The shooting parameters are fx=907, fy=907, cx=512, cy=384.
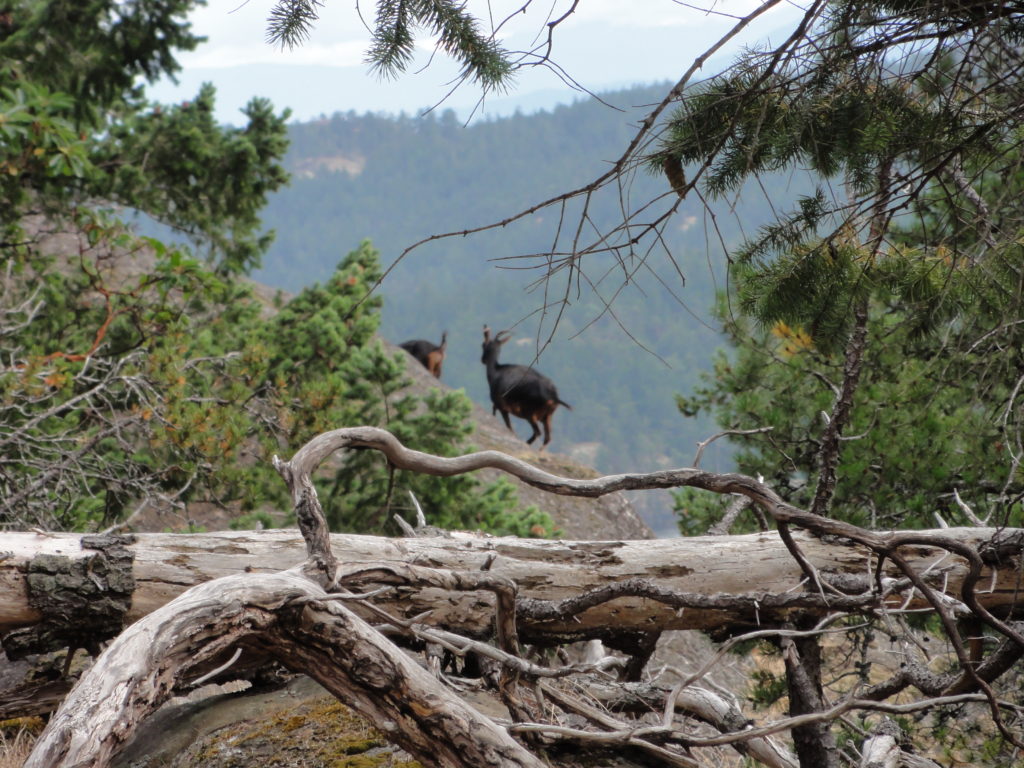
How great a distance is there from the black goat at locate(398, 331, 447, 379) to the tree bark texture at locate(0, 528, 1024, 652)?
53.9 feet

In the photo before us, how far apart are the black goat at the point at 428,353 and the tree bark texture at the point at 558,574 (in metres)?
16.4

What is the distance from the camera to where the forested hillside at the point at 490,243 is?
5631 centimetres

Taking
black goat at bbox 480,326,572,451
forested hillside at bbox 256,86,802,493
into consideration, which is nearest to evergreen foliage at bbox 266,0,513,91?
black goat at bbox 480,326,572,451

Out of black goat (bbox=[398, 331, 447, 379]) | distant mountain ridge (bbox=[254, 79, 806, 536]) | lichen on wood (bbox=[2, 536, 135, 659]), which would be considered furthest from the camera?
distant mountain ridge (bbox=[254, 79, 806, 536])

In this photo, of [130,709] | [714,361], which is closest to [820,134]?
[130,709]

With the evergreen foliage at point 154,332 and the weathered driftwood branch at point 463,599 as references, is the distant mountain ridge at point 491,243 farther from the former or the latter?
the weathered driftwood branch at point 463,599

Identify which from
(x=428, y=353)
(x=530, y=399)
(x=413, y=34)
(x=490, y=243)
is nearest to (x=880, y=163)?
(x=413, y=34)

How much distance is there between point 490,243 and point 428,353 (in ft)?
165

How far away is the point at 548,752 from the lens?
300 centimetres

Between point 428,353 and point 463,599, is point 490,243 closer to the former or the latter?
point 428,353

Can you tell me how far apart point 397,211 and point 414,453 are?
84400 millimetres

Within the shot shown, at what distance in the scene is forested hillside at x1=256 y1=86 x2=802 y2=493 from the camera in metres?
56.3

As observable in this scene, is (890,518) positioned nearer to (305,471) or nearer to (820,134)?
(820,134)

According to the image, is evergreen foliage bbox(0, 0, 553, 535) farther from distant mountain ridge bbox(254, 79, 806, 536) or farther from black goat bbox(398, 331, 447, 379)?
distant mountain ridge bbox(254, 79, 806, 536)
